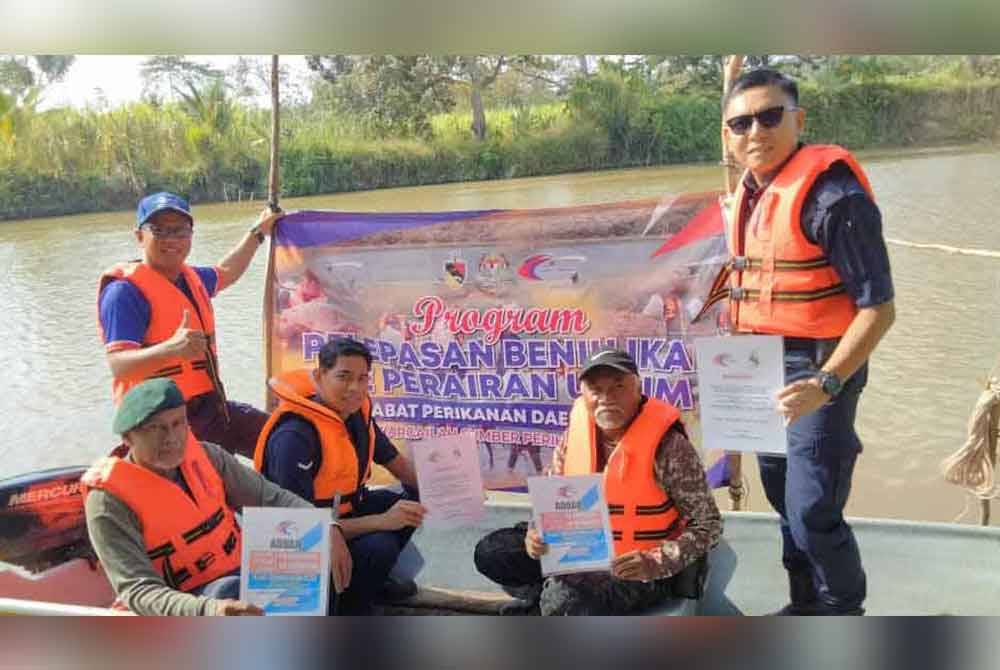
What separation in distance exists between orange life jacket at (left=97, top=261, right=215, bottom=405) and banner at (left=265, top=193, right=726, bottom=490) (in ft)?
0.70

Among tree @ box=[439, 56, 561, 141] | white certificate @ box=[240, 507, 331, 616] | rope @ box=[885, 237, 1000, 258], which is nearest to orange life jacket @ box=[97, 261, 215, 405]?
white certificate @ box=[240, 507, 331, 616]

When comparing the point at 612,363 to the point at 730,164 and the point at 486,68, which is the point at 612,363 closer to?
the point at 730,164

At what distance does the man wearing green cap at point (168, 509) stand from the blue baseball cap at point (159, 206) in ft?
1.46

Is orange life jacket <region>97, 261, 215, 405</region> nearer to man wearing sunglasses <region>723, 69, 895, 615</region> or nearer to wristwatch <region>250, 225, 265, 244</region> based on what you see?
wristwatch <region>250, 225, 265, 244</region>

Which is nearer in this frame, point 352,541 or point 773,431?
point 773,431

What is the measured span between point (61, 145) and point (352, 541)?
1.32 metres

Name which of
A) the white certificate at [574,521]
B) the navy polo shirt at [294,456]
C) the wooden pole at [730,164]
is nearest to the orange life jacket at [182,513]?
the navy polo shirt at [294,456]

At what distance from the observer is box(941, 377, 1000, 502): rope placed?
2418 millimetres

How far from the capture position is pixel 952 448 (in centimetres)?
247

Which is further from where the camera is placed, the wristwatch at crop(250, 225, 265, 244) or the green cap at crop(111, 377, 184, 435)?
the wristwatch at crop(250, 225, 265, 244)

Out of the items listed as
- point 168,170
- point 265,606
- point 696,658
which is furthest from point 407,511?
point 168,170

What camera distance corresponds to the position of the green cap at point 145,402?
7.27ft

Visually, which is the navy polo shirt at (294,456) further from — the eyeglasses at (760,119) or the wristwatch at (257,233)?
the eyeglasses at (760,119)

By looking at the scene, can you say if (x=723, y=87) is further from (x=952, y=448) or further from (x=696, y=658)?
(x=696, y=658)
